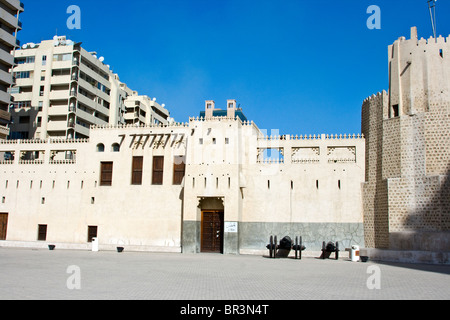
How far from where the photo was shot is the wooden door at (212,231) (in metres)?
28.0

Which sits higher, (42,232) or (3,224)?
(3,224)

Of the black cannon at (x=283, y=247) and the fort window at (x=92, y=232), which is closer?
the black cannon at (x=283, y=247)

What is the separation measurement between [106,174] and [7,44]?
24.8 meters

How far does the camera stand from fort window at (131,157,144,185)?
101 feet

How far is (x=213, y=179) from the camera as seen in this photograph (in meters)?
27.7

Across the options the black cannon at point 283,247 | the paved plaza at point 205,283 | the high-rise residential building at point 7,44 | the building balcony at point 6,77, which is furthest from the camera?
the high-rise residential building at point 7,44

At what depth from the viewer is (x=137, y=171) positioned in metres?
30.8

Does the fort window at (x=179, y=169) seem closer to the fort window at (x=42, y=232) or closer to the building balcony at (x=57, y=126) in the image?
the fort window at (x=42, y=232)

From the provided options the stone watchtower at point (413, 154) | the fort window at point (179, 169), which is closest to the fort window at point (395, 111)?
the stone watchtower at point (413, 154)

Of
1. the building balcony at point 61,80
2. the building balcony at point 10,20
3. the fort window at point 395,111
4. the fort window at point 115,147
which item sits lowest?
the fort window at point 115,147

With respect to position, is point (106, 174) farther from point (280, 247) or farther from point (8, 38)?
point (8, 38)

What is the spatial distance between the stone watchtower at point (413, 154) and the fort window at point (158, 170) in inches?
542

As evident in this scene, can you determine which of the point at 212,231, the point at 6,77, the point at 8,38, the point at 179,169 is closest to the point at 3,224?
the point at 179,169
